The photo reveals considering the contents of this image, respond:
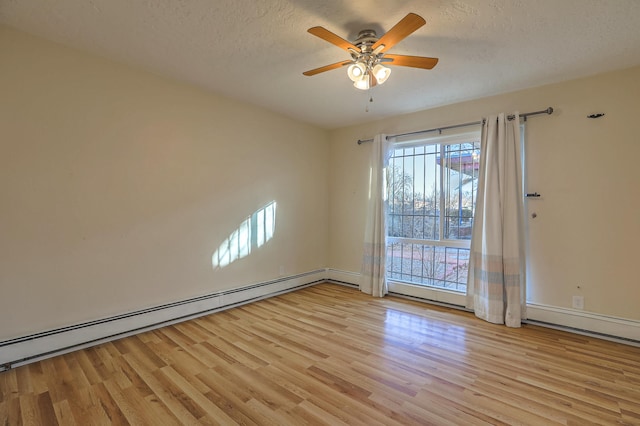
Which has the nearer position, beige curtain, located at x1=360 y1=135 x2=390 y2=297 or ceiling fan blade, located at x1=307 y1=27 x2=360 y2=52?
ceiling fan blade, located at x1=307 y1=27 x2=360 y2=52

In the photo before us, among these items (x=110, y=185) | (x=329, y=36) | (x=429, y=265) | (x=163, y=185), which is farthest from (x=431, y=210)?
(x=110, y=185)

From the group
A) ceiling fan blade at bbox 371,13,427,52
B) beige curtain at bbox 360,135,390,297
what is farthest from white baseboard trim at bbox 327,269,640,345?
ceiling fan blade at bbox 371,13,427,52

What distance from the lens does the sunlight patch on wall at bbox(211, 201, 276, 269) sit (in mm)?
3479

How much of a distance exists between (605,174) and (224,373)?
3.82m

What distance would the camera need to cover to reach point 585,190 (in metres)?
2.87

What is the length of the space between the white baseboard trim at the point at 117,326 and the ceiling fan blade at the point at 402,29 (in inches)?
119

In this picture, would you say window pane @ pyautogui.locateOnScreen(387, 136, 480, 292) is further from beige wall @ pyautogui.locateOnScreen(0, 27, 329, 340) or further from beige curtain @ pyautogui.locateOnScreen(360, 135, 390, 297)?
beige wall @ pyautogui.locateOnScreen(0, 27, 329, 340)

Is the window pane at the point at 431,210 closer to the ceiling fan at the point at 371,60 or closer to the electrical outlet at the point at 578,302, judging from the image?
the electrical outlet at the point at 578,302

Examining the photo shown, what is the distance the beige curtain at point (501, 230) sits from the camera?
308 centimetres

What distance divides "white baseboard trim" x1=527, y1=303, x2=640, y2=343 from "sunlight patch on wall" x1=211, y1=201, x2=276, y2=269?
3.19 m

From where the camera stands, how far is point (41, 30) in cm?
219

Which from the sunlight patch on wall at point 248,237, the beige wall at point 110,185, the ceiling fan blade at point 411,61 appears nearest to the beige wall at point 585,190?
the ceiling fan blade at point 411,61

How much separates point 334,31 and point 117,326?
313cm

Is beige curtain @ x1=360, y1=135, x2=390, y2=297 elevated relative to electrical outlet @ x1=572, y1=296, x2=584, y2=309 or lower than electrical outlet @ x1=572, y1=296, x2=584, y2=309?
elevated
